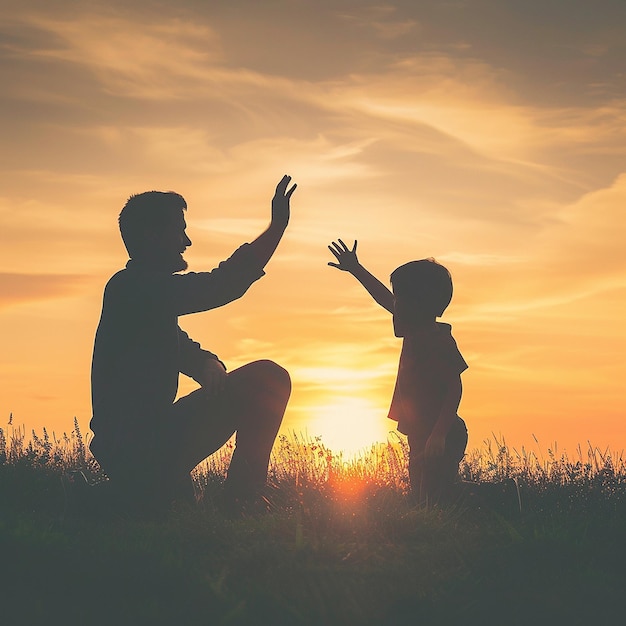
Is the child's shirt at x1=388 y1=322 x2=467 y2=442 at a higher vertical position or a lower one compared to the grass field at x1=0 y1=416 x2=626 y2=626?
higher

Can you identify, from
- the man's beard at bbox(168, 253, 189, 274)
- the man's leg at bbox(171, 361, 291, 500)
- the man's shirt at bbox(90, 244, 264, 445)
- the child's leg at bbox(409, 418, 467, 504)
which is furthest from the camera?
the child's leg at bbox(409, 418, 467, 504)

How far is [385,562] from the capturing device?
550cm

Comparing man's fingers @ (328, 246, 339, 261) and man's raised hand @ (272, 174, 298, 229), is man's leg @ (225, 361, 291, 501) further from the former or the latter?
man's fingers @ (328, 246, 339, 261)

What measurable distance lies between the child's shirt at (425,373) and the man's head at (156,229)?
2.12 metres

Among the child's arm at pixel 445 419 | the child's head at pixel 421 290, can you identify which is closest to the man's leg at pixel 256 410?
the child's arm at pixel 445 419

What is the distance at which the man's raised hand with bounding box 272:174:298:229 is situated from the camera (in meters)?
6.58

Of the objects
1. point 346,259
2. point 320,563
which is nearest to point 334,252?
point 346,259

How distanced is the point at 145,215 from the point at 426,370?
8.65 ft

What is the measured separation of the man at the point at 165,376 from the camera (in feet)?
21.3

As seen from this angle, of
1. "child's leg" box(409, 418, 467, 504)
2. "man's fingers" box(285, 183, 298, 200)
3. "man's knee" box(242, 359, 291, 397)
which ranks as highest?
"man's fingers" box(285, 183, 298, 200)

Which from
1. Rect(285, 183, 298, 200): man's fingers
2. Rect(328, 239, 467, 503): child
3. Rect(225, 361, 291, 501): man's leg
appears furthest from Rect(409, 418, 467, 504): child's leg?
Rect(285, 183, 298, 200): man's fingers

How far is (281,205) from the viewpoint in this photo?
658 cm

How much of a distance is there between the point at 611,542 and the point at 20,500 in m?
4.93

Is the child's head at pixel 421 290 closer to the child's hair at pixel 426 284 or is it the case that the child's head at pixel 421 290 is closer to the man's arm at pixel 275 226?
the child's hair at pixel 426 284
